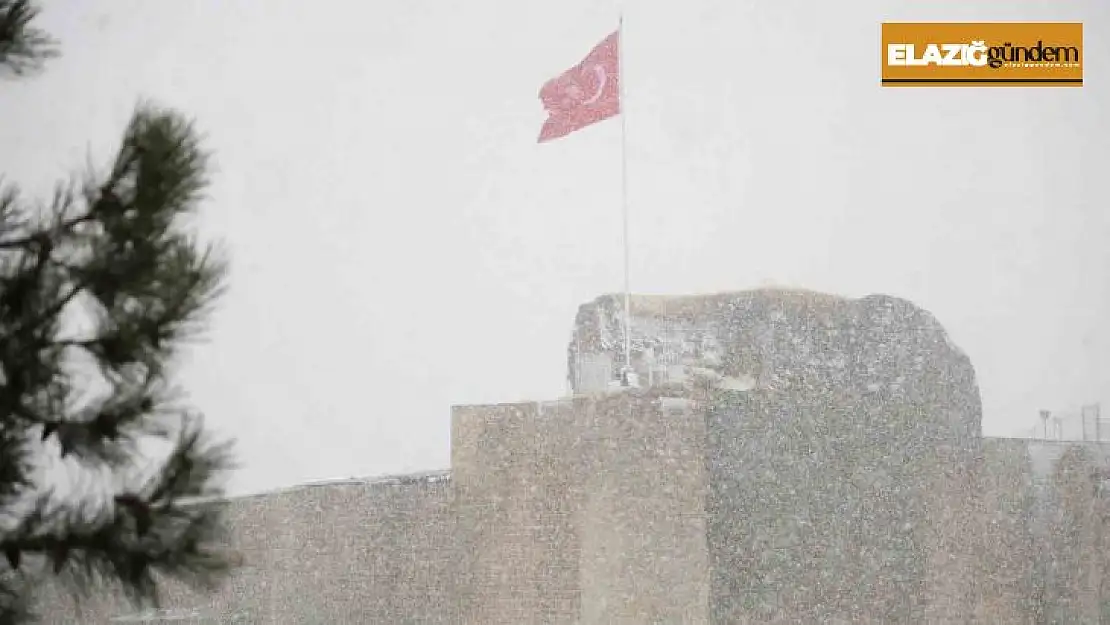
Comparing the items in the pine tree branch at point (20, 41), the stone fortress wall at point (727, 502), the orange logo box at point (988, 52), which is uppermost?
the orange logo box at point (988, 52)

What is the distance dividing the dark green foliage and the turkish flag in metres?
7.31

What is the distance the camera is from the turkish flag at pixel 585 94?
10422 millimetres

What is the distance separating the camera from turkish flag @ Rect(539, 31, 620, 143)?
10422 mm

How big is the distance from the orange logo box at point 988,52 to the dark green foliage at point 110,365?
11.4 metres

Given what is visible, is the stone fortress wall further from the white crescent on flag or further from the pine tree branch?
the pine tree branch

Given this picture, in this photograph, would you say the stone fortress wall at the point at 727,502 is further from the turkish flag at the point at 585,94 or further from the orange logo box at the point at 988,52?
the orange logo box at the point at 988,52

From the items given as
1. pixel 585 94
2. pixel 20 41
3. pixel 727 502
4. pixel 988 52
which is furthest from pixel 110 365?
pixel 988 52

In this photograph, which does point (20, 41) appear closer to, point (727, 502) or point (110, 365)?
point (110, 365)

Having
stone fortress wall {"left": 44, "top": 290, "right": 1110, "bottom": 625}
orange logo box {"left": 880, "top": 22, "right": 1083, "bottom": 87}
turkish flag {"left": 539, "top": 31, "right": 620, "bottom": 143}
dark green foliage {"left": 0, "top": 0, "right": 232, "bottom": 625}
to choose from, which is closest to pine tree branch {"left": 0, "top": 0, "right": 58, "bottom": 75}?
dark green foliage {"left": 0, "top": 0, "right": 232, "bottom": 625}

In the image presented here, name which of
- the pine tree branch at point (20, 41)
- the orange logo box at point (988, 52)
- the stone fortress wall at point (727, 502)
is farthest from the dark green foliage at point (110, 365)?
the orange logo box at point (988, 52)

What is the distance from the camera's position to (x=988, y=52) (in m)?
13.5

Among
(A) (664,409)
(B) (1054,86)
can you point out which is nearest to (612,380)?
(A) (664,409)

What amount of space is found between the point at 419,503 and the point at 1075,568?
18.7 feet

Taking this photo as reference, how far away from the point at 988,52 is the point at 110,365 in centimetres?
1205
